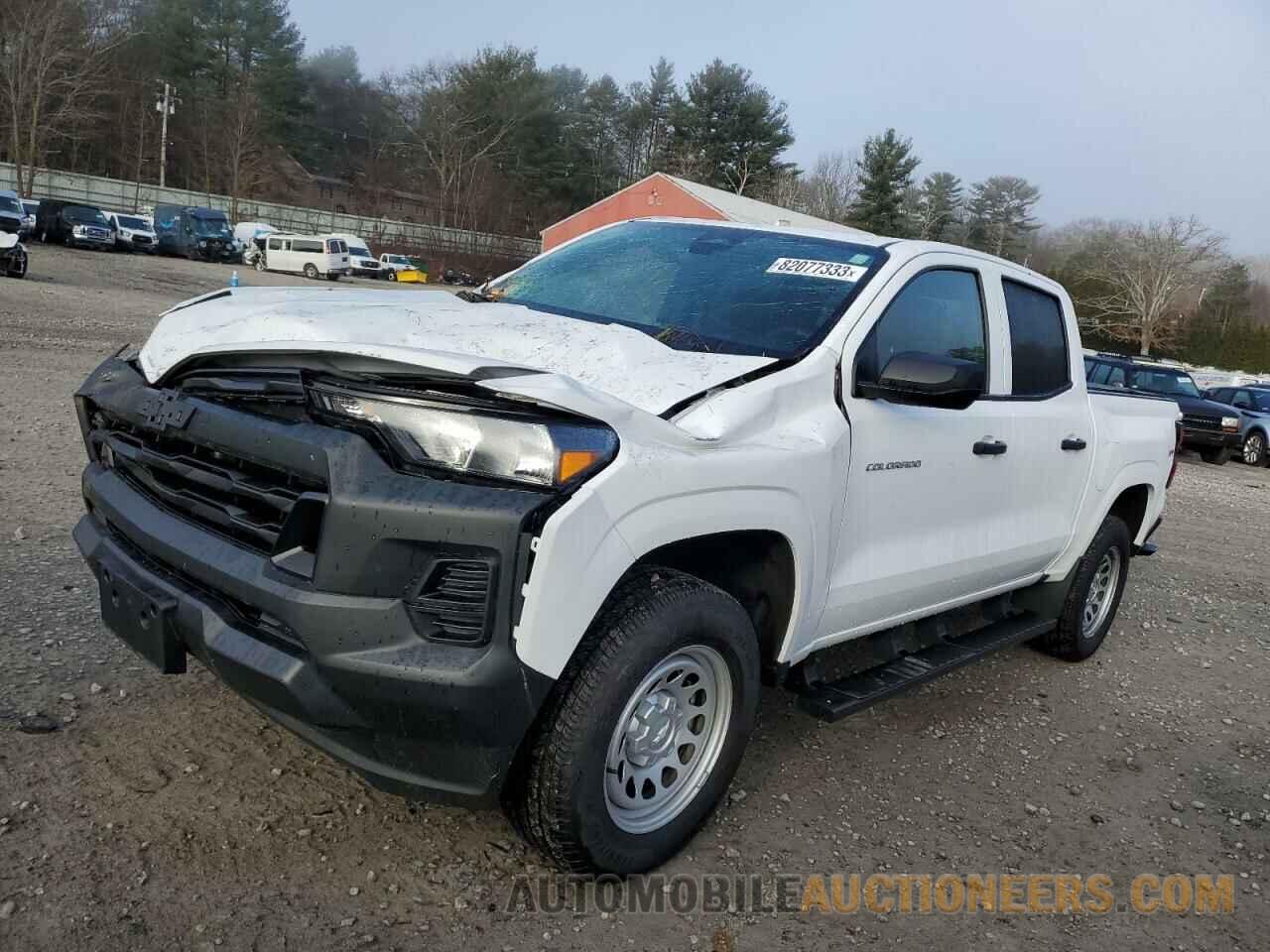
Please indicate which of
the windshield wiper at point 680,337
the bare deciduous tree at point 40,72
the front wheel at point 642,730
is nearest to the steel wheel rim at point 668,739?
the front wheel at point 642,730

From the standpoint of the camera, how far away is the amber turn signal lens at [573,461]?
2.39 m

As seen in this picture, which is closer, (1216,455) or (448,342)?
(448,342)

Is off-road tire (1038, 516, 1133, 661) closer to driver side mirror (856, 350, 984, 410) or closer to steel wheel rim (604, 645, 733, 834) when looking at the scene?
driver side mirror (856, 350, 984, 410)

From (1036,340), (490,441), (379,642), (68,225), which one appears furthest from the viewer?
(68,225)

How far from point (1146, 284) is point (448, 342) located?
6456 centimetres

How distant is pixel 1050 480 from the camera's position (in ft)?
14.9

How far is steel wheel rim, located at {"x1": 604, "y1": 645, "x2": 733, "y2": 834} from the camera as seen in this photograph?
2.80 m

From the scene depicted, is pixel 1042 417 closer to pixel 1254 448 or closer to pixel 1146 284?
pixel 1254 448

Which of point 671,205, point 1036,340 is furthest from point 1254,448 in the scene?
point 671,205

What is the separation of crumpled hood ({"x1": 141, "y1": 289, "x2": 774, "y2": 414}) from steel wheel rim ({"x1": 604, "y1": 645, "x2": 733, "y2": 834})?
76cm

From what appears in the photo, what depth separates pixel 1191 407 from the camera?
18984mm

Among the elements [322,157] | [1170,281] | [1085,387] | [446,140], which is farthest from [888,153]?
[1085,387]

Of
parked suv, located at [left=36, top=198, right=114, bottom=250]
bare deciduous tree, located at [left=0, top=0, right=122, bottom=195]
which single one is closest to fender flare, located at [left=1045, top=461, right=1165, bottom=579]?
parked suv, located at [left=36, top=198, right=114, bottom=250]

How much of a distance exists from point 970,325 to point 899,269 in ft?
2.03
